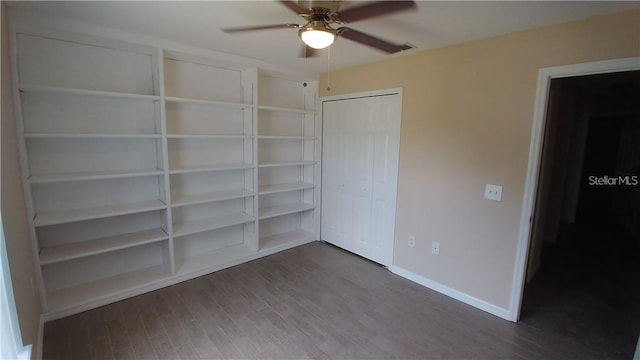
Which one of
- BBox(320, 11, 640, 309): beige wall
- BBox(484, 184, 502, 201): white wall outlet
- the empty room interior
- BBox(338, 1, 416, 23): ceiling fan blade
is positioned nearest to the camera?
BBox(338, 1, 416, 23): ceiling fan blade

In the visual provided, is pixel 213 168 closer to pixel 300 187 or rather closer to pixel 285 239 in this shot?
pixel 300 187

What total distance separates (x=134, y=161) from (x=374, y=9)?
8.58ft

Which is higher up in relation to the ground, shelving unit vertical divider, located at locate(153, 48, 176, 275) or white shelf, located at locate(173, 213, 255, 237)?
shelving unit vertical divider, located at locate(153, 48, 176, 275)

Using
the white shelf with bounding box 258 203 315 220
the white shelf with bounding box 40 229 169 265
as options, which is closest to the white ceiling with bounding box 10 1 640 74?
the white shelf with bounding box 40 229 169 265

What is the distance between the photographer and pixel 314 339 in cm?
229

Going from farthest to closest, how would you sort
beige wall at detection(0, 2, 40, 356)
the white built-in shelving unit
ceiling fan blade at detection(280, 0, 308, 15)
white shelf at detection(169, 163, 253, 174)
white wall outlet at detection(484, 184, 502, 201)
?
white shelf at detection(169, 163, 253, 174)
white wall outlet at detection(484, 184, 502, 201)
the white built-in shelving unit
beige wall at detection(0, 2, 40, 356)
ceiling fan blade at detection(280, 0, 308, 15)

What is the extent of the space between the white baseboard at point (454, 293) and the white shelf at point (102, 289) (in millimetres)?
2508

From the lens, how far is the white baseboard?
2.61m

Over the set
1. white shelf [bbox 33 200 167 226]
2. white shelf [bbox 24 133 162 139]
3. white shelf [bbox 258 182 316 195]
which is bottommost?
white shelf [bbox 33 200 167 226]

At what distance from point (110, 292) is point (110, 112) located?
64.9 inches

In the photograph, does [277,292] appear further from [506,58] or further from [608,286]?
[608,286]

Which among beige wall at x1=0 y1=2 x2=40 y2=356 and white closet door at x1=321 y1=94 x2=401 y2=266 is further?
white closet door at x1=321 y1=94 x2=401 y2=266

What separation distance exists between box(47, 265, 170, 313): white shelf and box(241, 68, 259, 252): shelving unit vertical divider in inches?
41.7

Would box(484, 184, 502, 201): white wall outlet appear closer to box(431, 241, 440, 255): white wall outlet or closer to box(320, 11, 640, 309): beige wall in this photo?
box(320, 11, 640, 309): beige wall
